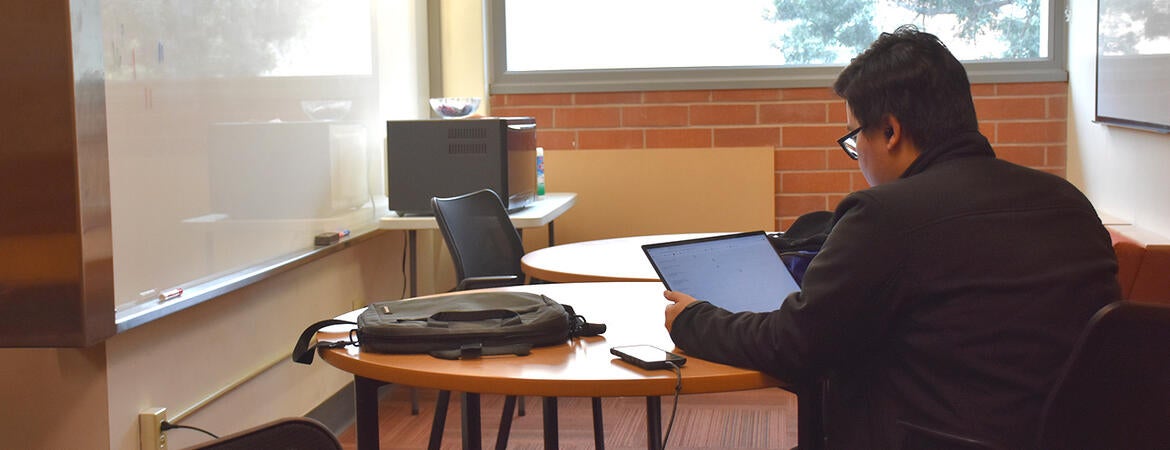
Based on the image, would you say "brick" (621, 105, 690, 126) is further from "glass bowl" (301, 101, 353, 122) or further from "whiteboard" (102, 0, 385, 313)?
"glass bowl" (301, 101, 353, 122)

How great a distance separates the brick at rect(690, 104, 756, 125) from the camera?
488 cm

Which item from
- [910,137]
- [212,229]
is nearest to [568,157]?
[212,229]

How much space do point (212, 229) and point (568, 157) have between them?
226 cm

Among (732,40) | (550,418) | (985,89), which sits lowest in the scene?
(550,418)

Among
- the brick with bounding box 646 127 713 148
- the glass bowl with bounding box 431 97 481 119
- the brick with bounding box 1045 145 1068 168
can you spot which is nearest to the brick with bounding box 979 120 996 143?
the brick with bounding box 1045 145 1068 168

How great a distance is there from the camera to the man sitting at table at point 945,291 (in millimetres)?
1546

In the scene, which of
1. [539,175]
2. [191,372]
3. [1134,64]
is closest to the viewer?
[191,372]

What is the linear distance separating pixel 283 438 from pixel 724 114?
342 cm

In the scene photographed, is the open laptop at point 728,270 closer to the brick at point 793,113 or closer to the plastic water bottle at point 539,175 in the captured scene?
the plastic water bottle at point 539,175

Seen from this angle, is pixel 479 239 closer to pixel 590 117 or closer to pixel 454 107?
pixel 454 107

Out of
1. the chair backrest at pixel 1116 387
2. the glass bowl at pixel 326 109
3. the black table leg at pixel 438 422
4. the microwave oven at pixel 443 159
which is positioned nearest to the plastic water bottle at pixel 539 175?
the microwave oven at pixel 443 159

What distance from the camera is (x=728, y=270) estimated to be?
1941 millimetres

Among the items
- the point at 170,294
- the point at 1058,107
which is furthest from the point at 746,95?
the point at 170,294

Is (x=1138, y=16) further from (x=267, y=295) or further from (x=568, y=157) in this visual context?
(x=267, y=295)
